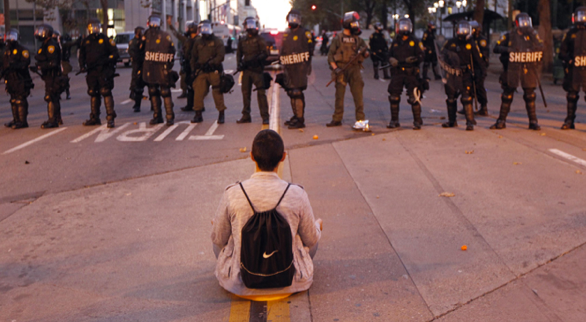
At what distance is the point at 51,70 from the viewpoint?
42.6ft

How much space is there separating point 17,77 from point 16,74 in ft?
0.20

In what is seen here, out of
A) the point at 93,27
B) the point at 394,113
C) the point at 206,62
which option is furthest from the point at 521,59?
the point at 93,27

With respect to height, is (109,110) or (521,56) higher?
(521,56)

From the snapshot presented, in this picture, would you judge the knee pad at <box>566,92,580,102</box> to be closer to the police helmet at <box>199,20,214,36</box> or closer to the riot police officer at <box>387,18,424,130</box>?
the riot police officer at <box>387,18,424,130</box>

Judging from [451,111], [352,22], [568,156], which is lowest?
[568,156]

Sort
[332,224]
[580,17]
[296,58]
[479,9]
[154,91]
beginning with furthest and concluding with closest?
[479,9] → [154,91] → [296,58] → [580,17] → [332,224]

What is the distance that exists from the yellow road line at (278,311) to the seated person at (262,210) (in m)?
0.05

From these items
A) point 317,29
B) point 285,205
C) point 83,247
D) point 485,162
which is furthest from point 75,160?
point 317,29

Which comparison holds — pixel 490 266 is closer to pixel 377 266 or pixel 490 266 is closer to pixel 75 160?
pixel 377 266

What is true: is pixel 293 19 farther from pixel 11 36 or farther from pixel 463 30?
pixel 11 36

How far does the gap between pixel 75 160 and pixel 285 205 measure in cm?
660

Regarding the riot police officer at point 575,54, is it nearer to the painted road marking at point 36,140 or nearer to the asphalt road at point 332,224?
the asphalt road at point 332,224

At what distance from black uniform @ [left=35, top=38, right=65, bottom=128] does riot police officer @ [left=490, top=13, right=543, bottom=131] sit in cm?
813

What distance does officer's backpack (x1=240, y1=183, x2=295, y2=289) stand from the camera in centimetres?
414
